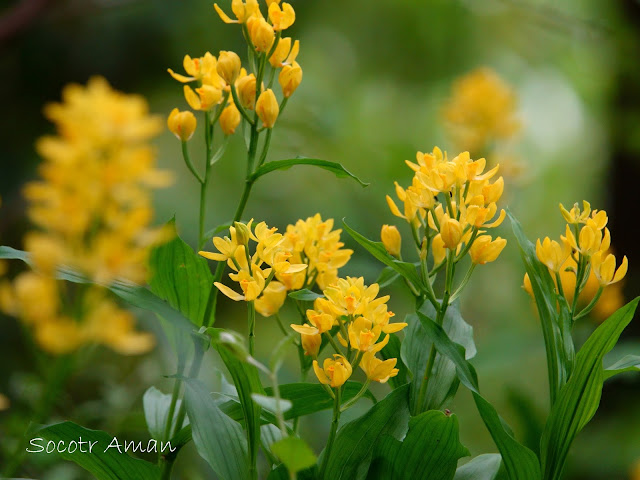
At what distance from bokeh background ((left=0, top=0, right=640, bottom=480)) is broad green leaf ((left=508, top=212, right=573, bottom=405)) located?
0.38 metres

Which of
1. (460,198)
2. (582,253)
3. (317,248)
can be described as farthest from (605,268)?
(317,248)

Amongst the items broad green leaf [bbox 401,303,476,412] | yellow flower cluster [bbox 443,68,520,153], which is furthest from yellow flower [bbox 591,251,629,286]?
yellow flower cluster [bbox 443,68,520,153]

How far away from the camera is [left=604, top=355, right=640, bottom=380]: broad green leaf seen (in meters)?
0.50

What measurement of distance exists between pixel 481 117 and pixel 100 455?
57.7 inches

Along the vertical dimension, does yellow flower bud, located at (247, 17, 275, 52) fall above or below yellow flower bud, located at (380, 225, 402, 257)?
above

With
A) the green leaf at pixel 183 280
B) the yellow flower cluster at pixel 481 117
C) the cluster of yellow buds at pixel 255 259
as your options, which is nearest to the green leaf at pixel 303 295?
the cluster of yellow buds at pixel 255 259

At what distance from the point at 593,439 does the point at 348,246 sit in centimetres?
78

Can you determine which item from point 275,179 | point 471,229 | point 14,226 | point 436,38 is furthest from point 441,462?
point 436,38

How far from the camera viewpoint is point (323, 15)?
8.22ft

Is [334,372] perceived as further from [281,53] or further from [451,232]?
[281,53]

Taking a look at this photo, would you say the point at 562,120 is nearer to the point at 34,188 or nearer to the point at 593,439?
the point at 593,439

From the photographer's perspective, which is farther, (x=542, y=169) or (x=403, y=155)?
(x=542, y=169)

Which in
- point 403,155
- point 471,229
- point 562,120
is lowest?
point 562,120

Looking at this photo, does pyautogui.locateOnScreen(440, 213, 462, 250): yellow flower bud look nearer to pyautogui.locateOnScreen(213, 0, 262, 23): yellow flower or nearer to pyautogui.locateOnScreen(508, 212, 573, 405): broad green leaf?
pyautogui.locateOnScreen(508, 212, 573, 405): broad green leaf
